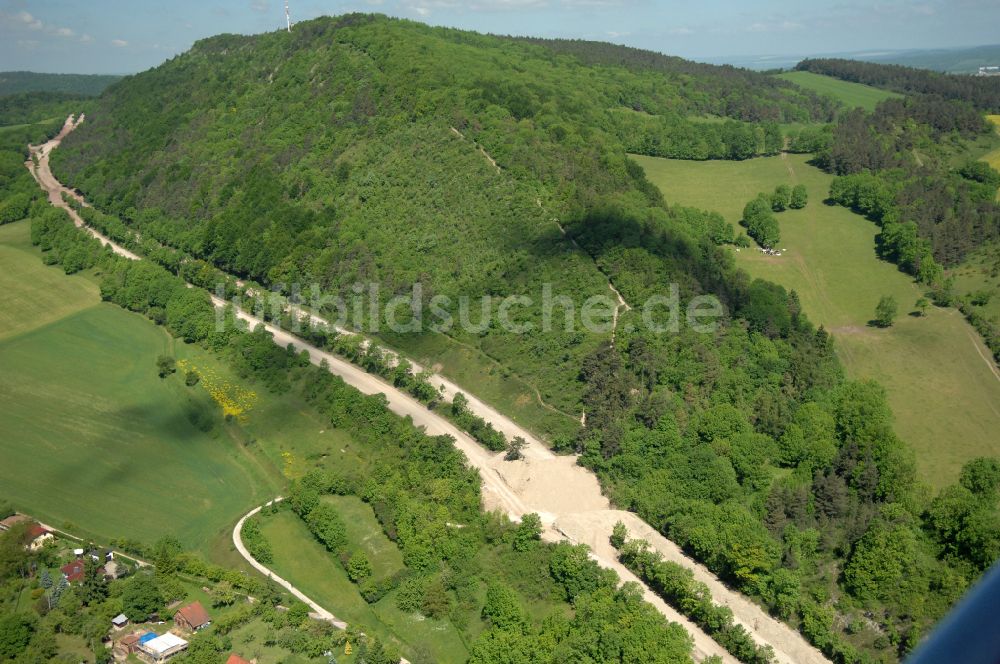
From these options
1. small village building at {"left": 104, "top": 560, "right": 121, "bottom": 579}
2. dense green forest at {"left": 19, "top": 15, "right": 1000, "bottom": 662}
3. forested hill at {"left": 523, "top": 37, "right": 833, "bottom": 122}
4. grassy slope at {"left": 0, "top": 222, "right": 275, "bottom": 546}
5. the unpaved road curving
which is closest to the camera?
the unpaved road curving

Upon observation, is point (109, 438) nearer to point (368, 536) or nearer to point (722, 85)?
point (368, 536)

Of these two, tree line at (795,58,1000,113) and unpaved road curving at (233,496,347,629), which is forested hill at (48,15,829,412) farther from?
unpaved road curving at (233,496,347,629)

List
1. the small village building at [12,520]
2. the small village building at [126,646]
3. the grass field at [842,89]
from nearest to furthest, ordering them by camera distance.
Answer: the small village building at [126,646] < the small village building at [12,520] < the grass field at [842,89]

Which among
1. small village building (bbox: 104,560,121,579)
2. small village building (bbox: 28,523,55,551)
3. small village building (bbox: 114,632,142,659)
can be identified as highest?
small village building (bbox: 28,523,55,551)

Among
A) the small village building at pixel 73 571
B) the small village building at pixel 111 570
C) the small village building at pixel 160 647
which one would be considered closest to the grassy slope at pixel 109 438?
the small village building at pixel 111 570

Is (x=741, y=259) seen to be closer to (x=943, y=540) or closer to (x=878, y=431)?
(x=878, y=431)

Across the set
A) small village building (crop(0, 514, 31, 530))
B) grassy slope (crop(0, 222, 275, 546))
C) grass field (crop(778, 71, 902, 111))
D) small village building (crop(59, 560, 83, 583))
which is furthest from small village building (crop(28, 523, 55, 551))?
grass field (crop(778, 71, 902, 111))

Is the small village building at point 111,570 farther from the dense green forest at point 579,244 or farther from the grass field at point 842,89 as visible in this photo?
the grass field at point 842,89
